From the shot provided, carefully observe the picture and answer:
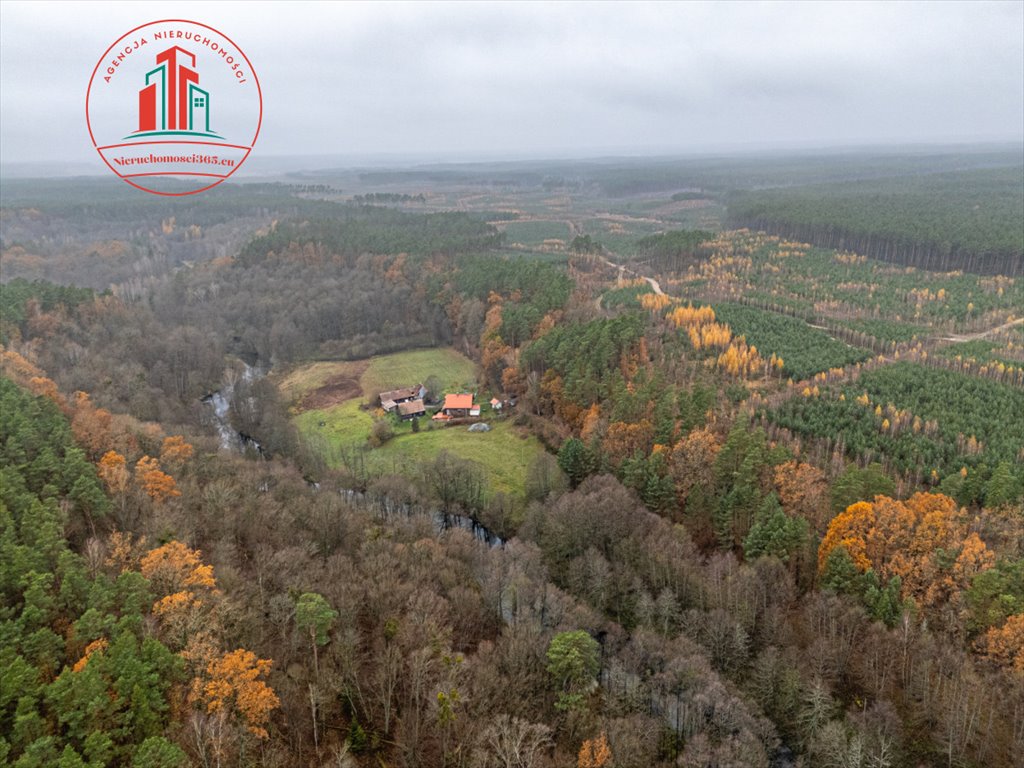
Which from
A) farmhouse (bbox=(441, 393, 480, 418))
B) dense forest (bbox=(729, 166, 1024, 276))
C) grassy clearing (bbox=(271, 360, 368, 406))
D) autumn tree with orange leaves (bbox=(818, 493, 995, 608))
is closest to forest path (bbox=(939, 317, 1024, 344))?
dense forest (bbox=(729, 166, 1024, 276))

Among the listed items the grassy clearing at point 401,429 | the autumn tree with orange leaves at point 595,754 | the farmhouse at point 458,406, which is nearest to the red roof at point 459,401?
the farmhouse at point 458,406

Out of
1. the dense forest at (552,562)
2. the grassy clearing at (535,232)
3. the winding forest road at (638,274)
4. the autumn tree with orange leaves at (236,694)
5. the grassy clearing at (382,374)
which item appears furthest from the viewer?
the grassy clearing at (535,232)

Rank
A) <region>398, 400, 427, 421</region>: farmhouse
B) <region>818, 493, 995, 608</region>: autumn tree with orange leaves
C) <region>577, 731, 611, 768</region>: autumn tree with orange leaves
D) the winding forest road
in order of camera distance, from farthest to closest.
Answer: the winding forest road → <region>398, 400, 427, 421</region>: farmhouse → <region>818, 493, 995, 608</region>: autumn tree with orange leaves → <region>577, 731, 611, 768</region>: autumn tree with orange leaves

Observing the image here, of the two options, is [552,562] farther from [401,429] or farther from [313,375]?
[313,375]

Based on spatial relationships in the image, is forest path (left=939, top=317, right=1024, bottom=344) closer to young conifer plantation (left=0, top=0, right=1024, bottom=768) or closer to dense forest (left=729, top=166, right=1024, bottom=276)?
young conifer plantation (left=0, top=0, right=1024, bottom=768)

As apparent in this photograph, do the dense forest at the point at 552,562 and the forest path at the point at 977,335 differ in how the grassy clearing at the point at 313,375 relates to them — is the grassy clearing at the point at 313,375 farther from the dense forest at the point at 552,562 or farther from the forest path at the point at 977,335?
the forest path at the point at 977,335

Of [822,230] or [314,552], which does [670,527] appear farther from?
[822,230]
